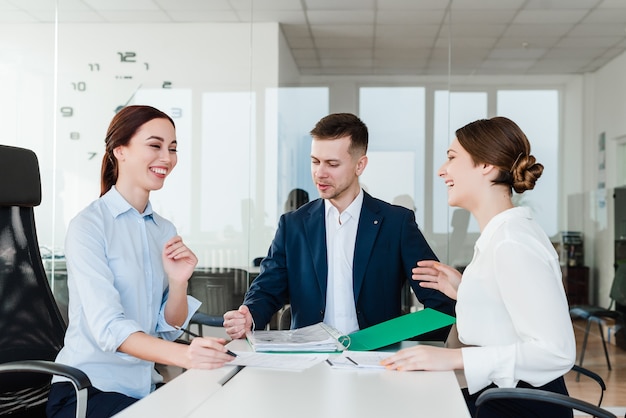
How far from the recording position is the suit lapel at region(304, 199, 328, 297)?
117 inches

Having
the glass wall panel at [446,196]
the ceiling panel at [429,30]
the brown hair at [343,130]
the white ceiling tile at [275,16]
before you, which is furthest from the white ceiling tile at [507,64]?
the brown hair at [343,130]

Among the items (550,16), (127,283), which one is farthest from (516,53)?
(127,283)

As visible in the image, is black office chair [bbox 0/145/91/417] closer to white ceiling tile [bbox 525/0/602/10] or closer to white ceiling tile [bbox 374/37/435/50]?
white ceiling tile [bbox 374/37/435/50]

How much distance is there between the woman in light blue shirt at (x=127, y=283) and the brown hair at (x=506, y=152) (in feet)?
3.01

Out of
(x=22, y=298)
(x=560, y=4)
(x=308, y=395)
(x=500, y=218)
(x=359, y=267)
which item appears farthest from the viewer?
(x=560, y=4)

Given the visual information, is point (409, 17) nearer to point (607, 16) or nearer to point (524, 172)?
point (607, 16)

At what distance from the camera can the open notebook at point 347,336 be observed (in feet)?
7.30

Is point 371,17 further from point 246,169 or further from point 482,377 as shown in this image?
point 482,377

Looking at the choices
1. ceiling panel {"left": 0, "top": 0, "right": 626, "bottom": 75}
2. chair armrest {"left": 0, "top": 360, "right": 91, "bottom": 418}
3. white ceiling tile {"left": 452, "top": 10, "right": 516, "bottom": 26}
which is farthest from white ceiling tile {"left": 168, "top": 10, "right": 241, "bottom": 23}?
chair armrest {"left": 0, "top": 360, "right": 91, "bottom": 418}

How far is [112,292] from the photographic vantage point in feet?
7.14

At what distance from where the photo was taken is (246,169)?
18.2ft

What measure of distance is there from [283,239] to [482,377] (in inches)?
51.1

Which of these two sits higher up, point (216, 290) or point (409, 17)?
point (409, 17)

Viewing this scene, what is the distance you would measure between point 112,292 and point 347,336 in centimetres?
70
